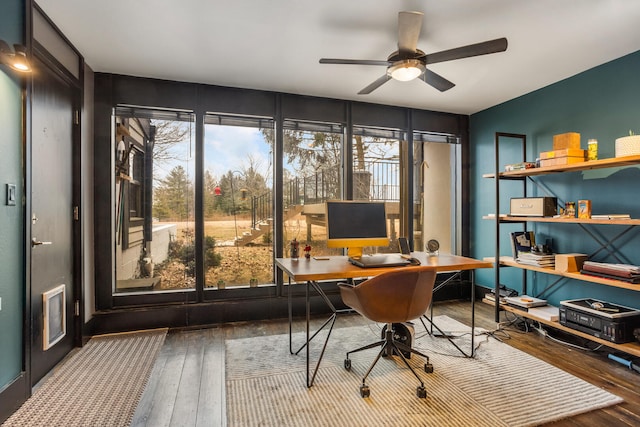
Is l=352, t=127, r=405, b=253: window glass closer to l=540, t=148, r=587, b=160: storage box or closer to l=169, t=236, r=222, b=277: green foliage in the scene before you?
l=540, t=148, r=587, b=160: storage box

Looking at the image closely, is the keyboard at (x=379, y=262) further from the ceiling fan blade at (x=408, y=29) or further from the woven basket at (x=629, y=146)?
the woven basket at (x=629, y=146)

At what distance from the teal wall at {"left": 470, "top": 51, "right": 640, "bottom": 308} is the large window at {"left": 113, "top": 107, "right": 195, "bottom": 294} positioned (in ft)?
12.3

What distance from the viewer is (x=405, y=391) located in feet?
6.97

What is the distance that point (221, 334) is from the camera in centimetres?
317

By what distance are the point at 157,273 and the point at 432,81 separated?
10.8ft

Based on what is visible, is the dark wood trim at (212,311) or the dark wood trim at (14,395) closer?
the dark wood trim at (14,395)

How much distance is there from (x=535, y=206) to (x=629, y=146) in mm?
937

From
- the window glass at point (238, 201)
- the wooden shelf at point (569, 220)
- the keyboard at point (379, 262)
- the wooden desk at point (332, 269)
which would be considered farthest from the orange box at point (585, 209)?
the window glass at point (238, 201)

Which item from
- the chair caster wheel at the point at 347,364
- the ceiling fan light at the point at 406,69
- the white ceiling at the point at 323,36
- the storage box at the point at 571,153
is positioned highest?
the white ceiling at the point at 323,36

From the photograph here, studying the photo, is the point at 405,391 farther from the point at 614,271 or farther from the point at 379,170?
the point at 379,170

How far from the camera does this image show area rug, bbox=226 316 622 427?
1854 millimetres

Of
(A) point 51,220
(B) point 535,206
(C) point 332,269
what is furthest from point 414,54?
(A) point 51,220

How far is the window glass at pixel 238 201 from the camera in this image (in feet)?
11.8

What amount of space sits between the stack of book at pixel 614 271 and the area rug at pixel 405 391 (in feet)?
2.89
